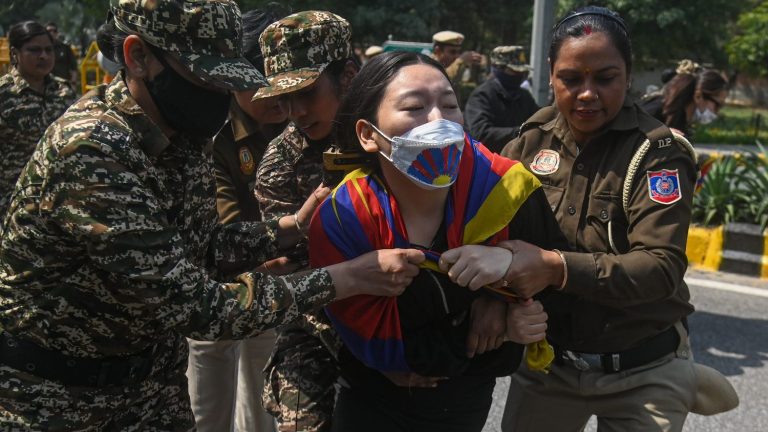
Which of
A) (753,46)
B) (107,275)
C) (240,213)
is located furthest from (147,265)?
(753,46)

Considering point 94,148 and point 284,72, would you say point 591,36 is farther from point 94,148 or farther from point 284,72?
point 94,148

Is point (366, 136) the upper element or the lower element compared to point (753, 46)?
upper

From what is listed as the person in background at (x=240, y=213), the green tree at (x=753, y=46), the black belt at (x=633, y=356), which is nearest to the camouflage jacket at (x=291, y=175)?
the person in background at (x=240, y=213)

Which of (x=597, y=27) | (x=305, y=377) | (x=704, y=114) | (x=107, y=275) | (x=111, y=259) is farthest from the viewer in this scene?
(x=704, y=114)

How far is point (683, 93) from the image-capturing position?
5590 millimetres

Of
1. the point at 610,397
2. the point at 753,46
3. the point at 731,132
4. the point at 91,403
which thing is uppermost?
the point at 91,403

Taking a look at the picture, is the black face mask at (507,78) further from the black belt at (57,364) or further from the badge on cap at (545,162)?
the black belt at (57,364)

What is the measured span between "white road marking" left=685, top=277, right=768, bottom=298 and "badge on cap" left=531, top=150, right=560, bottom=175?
464 cm

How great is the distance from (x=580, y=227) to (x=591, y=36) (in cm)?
56

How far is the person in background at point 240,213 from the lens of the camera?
3.40m

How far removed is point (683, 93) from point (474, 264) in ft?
13.4

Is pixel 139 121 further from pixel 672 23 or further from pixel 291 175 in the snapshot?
pixel 672 23

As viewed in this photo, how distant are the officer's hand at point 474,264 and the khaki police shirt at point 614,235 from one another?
0.79 feet

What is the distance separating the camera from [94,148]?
191cm
